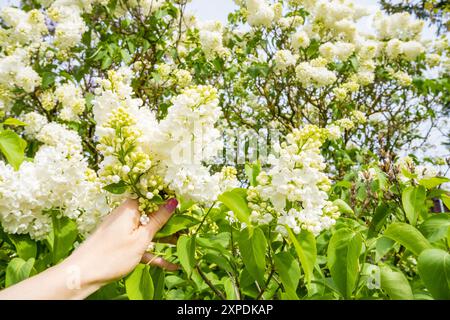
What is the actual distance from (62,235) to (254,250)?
0.60m

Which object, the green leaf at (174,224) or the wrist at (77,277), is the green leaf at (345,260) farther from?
the wrist at (77,277)

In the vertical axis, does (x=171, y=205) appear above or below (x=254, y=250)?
above

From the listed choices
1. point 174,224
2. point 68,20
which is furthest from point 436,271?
point 68,20

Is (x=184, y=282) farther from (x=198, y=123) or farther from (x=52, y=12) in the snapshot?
(x=52, y=12)

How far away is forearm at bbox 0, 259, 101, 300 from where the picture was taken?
962mm

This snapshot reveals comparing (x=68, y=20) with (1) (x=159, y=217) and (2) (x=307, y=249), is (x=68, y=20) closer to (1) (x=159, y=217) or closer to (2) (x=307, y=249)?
(1) (x=159, y=217)

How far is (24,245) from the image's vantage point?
1339 mm

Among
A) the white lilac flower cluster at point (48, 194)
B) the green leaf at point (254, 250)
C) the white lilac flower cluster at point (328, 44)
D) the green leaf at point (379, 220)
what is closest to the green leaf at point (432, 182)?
the green leaf at point (379, 220)

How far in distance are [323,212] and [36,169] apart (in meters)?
0.93

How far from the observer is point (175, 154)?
1.12 meters

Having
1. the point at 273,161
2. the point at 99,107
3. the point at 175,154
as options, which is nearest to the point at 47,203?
the point at 99,107

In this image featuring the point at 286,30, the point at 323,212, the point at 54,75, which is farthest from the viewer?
the point at 286,30

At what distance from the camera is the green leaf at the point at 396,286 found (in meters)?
1.06

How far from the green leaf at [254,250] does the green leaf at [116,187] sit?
35 cm
